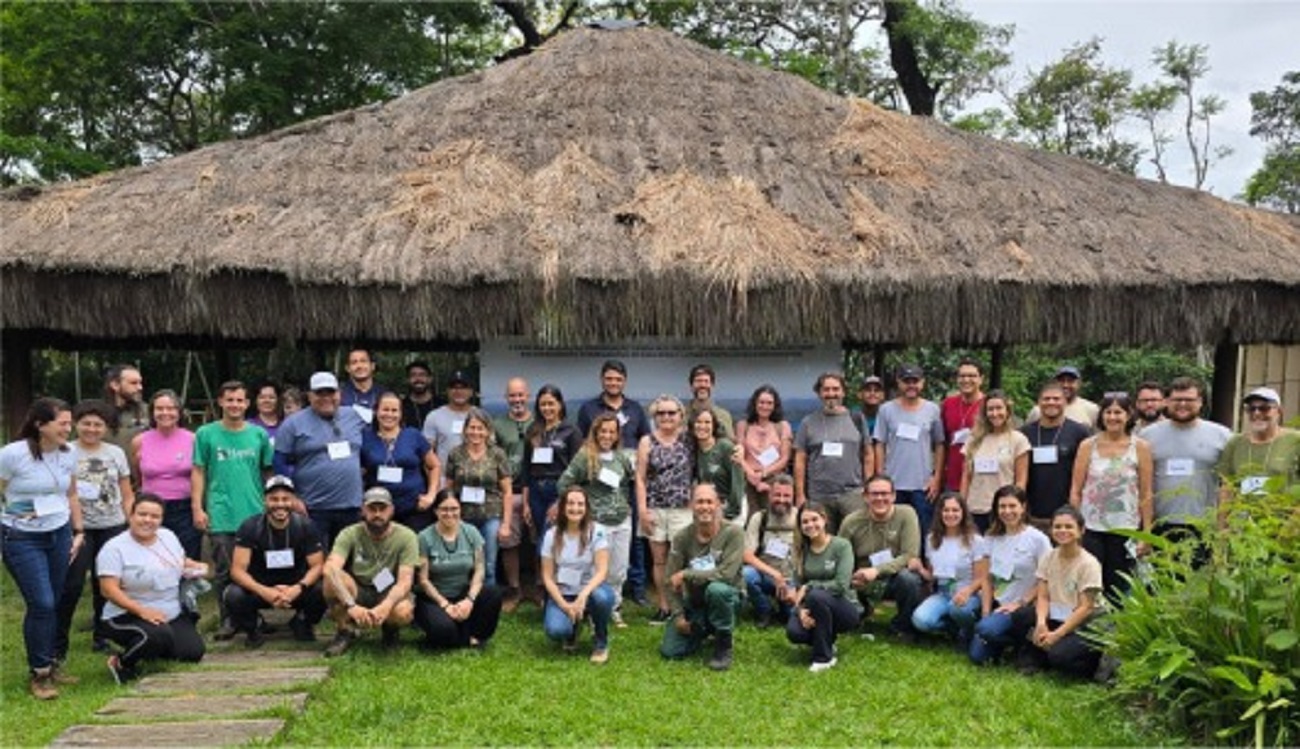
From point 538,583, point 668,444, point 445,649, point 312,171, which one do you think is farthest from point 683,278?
point 312,171

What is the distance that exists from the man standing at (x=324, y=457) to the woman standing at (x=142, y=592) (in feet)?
2.76

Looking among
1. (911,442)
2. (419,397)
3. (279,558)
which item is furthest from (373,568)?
(911,442)

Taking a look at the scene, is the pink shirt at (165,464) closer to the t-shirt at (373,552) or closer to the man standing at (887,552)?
the t-shirt at (373,552)

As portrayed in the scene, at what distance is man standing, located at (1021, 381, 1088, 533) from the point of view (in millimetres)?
5891

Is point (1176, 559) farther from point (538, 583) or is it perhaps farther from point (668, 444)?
point (538, 583)

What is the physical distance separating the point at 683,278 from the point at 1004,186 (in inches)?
132

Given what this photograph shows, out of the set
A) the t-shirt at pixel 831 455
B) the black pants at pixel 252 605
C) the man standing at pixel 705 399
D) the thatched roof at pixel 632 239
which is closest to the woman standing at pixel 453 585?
the black pants at pixel 252 605

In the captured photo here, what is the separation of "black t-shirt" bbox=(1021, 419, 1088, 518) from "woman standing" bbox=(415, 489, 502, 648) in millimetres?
3154

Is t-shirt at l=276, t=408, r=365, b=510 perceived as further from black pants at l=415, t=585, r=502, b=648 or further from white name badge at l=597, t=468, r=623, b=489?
white name badge at l=597, t=468, r=623, b=489

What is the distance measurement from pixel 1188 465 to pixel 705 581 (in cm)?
271

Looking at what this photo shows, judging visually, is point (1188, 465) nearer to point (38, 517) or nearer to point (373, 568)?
point (373, 568)

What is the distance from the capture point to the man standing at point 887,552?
18.9ft

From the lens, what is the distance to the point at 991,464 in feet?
19.6

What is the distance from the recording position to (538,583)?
263 inches
